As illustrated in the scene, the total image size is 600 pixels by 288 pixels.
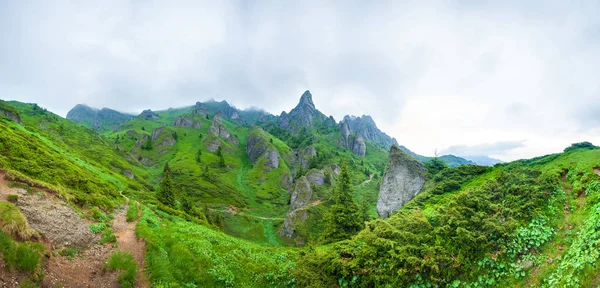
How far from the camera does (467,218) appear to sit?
15.0 meters

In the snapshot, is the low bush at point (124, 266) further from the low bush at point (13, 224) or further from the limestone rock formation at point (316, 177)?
the limestone rock formation at point (316, 177)

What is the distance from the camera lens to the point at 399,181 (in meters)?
50.2

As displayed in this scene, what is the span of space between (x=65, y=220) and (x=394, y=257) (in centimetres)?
1952

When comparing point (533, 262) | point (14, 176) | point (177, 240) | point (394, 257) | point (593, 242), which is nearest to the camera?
point (593, 242)

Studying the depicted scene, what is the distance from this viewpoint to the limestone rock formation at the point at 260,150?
154000 millimetres

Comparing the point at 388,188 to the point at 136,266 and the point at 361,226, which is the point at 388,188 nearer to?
the point at 361,226

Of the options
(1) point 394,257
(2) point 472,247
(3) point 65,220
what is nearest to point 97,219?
(3) point 65,220

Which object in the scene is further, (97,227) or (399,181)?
(399,181)

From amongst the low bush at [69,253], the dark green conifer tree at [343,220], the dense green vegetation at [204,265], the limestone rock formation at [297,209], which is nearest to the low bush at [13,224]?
the low bush at [69,253]

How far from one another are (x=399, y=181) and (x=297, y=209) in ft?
124

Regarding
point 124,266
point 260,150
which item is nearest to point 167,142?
point 260,150

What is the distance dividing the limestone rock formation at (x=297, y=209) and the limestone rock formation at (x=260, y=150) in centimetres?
5492

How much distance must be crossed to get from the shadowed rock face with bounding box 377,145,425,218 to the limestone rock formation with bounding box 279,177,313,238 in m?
28.9

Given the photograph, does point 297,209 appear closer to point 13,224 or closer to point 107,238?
point 107,238
